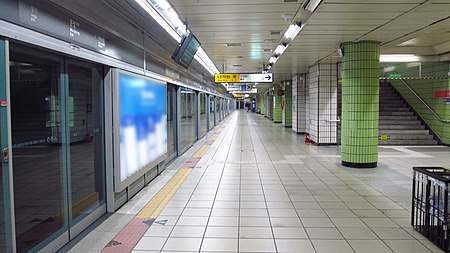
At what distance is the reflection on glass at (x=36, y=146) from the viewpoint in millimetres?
2691

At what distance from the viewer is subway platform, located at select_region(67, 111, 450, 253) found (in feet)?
10.8

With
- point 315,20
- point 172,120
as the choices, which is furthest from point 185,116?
point 315,20

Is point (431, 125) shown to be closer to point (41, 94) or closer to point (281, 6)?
point (281, 6)

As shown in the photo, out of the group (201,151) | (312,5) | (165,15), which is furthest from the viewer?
(201,151)

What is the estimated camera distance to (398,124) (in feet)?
39.0

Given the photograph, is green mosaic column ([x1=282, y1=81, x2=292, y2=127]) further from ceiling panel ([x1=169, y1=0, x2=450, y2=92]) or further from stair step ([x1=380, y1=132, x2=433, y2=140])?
ceiling panel ([x1=169, y1=0, x2=450, y2=92])

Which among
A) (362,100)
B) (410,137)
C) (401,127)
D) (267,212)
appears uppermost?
(362,100)

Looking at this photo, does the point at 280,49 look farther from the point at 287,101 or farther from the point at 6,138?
the point at 287,101

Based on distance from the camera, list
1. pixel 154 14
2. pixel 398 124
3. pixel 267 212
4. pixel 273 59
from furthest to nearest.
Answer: pixel 398 124
pixel 273 59
pixel 154 14
pixel 267 212

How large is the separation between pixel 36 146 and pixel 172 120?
5.66 meters

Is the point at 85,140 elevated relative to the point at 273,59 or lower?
lower

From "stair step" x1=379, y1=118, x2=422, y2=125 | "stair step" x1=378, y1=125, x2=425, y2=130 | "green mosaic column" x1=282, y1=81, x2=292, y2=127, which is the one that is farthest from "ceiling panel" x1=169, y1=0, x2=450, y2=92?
"green mosaic column" x1=282, y1=81, x2=292, y2=127

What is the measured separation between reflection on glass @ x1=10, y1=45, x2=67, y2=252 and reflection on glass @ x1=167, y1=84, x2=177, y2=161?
4536mm

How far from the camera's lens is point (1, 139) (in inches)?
89.7
